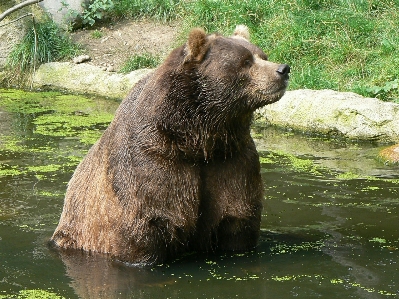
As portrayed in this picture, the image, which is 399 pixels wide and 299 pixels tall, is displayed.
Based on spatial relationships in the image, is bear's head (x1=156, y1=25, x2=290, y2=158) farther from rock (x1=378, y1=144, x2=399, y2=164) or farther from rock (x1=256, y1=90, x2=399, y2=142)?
rock (x1=256, y1=90, x2=399, y2=142)

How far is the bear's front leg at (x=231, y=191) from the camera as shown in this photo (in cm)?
626

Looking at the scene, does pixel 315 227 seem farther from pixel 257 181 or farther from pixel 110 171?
pixel 110 171

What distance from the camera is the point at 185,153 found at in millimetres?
6090

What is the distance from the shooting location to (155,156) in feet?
19.8

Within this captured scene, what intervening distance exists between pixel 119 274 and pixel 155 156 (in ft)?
3.28

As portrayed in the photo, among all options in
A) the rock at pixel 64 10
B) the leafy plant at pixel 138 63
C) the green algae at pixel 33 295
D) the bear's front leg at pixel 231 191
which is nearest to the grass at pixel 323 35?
the leafy plant at pixel 138 63

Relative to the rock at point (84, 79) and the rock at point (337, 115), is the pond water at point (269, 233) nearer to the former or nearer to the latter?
the rock at point (337, 115)

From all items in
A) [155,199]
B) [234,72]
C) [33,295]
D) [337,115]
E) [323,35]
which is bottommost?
[33,295]

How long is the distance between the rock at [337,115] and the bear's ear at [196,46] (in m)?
5.75

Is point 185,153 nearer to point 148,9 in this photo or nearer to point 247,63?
point 247,63

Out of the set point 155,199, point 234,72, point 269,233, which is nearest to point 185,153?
point 155,199

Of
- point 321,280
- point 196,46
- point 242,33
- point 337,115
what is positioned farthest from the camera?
point 337,115

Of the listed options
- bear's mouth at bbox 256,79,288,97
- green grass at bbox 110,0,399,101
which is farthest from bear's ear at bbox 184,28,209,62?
green grass at bbox 110,0,399,101

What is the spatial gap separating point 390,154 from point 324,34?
16.6ft
